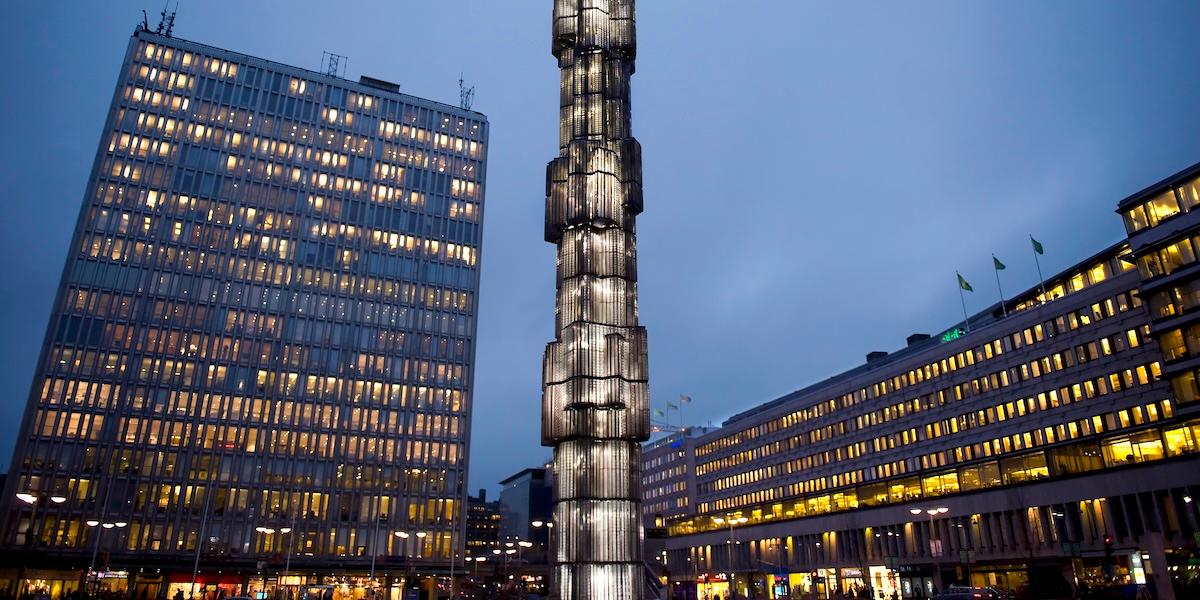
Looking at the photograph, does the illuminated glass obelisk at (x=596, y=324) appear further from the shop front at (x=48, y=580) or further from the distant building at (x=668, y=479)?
the distant building at (x=668, y=479)

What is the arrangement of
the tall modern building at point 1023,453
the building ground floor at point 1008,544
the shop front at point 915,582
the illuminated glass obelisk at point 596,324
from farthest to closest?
the shop front at point 915,582 < the tall modern building at point 1023,453 < the building ground floor at point 1008,544 < the illuminated glass obelisk at point 596,324

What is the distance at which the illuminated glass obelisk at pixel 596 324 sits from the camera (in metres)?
38.3

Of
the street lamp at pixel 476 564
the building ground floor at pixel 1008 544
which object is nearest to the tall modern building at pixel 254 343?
the street lamp at pixel 476 564

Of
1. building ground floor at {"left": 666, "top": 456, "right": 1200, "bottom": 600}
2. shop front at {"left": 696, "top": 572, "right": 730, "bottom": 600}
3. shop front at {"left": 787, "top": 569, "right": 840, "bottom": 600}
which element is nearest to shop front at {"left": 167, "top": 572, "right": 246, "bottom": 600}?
building ground floor at {"left": 666, "top": 456, "right": 1200, "bottom": 600}

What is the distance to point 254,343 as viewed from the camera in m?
97.1

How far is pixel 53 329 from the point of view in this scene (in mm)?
89062

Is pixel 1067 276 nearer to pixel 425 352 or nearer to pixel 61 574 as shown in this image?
pixel 425 352

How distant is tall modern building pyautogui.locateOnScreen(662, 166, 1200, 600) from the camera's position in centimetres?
5766

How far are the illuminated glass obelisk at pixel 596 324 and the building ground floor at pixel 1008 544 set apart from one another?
23.2m

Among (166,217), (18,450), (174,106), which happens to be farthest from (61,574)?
(174,106)

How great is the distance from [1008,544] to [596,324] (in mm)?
53776

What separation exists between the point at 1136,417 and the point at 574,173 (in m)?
54.0

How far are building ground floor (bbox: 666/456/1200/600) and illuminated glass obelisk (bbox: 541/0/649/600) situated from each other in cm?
2321

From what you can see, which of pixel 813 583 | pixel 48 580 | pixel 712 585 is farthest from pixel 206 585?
pixel 813 583
